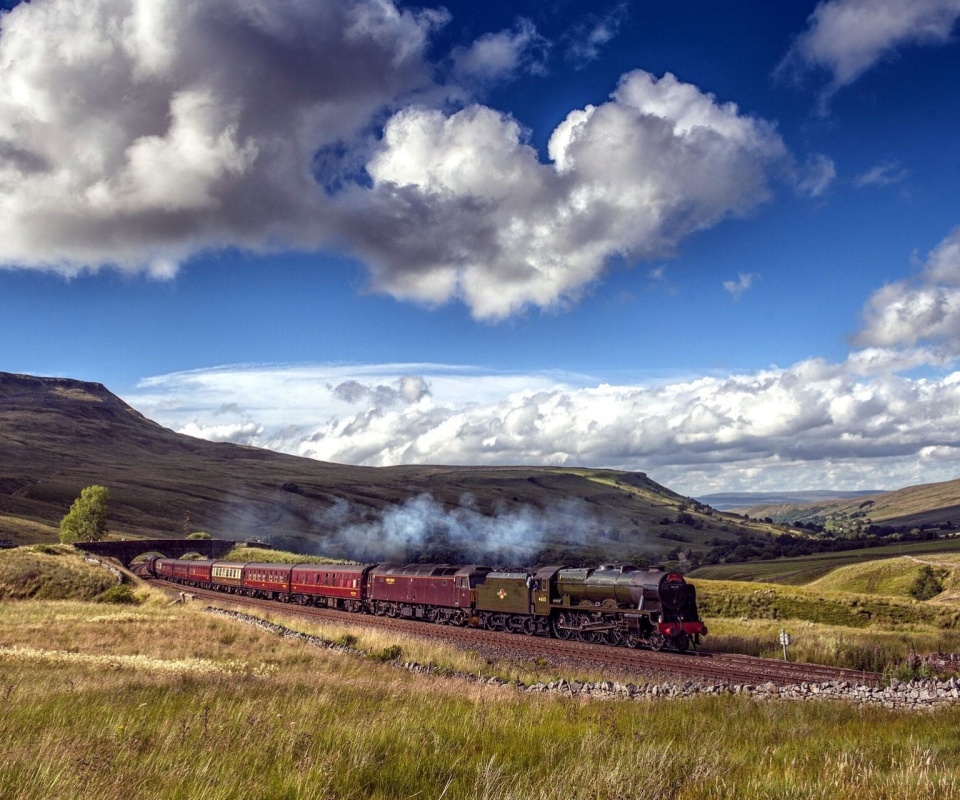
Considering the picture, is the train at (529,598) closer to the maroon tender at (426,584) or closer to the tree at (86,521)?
the maroon tender at (426,584)

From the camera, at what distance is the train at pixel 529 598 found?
104ft

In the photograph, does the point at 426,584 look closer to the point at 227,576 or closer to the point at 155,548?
the point at 227,576

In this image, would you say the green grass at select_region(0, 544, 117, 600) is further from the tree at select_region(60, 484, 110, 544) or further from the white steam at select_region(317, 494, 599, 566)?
the tree at select_region(60, 484, 110, 544)

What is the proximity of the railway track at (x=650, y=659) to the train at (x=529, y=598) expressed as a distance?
1147 mm

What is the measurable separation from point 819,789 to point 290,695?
406 inches

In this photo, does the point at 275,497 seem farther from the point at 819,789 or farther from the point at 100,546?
the point at 819,789

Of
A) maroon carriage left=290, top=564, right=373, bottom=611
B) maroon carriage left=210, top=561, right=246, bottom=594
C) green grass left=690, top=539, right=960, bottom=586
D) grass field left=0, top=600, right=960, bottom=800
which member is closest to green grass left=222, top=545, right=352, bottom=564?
maroon carriage left=210, top=561, right=246, bottom=594

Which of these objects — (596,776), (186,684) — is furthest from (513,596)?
(596,776)

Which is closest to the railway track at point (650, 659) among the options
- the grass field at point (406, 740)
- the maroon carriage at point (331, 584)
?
the grass field at point (406, 740)

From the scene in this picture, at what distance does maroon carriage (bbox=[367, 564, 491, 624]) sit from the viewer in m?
41.2

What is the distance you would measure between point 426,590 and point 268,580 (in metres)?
23.1

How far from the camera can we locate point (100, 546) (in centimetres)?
8994

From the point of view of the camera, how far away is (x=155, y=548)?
99.6 m

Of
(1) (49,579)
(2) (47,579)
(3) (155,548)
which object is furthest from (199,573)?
(3) (155,548)
